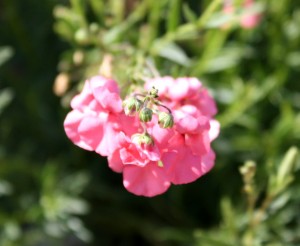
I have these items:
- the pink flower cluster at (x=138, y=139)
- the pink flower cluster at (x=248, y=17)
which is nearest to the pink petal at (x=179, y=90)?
the pink flower cluster at (x=138, y=139)

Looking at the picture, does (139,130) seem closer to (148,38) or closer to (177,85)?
(177,85)

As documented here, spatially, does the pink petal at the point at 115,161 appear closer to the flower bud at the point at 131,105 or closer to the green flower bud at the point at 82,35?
the flower bud at the point at 131,105

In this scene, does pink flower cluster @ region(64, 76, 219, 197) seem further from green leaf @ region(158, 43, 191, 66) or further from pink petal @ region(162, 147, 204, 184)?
green leaf @ region(158, 43, 191, 66)

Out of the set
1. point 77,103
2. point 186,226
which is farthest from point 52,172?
point 77,103

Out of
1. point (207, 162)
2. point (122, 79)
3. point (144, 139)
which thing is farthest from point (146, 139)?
point (122, 79)

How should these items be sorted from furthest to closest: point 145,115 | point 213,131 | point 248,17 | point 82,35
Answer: point 248,17 < point 82,35 < point 213,131 < point 145,115

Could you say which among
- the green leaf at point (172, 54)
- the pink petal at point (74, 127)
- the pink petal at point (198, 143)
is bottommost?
the pink petal at point (74, 127)

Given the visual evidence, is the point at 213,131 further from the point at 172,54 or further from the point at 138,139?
the point at 172,54
